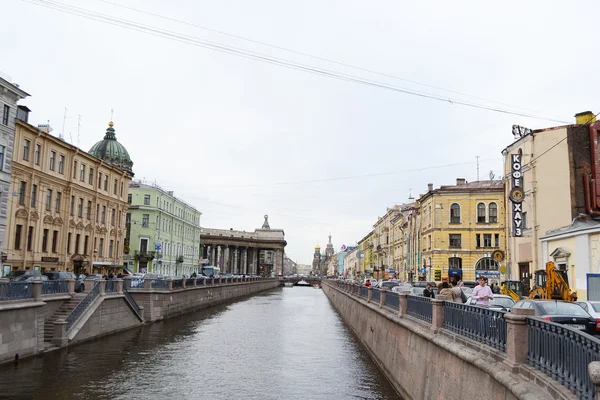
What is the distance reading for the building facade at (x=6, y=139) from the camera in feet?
115

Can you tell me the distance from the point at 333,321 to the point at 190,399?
2665cm

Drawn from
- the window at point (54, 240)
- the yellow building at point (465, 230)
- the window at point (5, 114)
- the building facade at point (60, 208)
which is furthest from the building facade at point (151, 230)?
the yellow building at point (465, 230)

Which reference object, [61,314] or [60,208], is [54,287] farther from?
[60,208]

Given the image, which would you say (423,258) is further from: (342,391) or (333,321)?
(342,391)

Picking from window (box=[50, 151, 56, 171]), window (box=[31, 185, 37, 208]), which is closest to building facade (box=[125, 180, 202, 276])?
window (box=[50, 151, 56, 171])

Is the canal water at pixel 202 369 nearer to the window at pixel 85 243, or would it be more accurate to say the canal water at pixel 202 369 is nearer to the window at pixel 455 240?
the window at pixel 85 243

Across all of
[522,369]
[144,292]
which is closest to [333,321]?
[144,292]

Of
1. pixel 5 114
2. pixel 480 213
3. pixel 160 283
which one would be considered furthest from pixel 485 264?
pixel 5 114

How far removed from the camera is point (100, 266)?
5144cm

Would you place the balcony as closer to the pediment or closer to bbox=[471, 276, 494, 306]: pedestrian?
the pediment

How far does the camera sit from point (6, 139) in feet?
117

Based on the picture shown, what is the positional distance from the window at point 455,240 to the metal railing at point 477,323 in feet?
159

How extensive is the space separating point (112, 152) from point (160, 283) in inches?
1764

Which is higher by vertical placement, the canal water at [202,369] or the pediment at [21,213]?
the pediment at [21,213]
